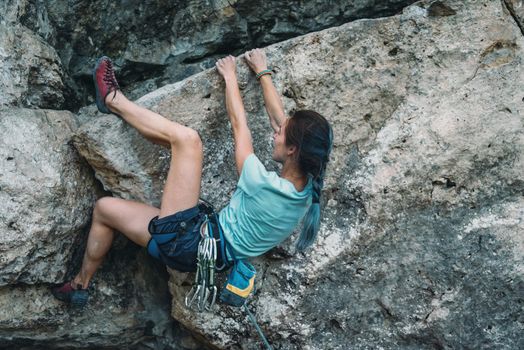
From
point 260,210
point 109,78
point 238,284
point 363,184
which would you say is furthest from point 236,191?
point 109,78

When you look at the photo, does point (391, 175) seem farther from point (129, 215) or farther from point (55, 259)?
point (55, 259)

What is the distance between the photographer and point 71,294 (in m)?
4.36

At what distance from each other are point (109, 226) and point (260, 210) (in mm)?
1097

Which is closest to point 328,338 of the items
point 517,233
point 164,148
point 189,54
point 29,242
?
point 517,233

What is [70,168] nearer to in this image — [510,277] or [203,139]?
[203,139]

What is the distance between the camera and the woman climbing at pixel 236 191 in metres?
3.67

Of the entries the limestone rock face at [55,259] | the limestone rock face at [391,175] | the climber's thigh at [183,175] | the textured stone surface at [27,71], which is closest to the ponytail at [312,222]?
the limestone rock face at [391,175]

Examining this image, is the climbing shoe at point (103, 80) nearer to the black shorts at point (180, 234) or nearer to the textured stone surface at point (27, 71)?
the textured stone surface at point (27, 71)

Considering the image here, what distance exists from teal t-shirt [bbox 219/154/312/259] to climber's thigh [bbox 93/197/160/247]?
0.47 metres

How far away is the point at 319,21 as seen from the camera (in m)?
5.12

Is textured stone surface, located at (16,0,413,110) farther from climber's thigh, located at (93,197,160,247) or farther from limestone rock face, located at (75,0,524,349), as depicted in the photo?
climber's thigh, located at (93,197,160,247)

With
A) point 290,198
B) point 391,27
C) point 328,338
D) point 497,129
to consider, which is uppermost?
point 391,27

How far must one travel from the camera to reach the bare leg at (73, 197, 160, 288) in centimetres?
404

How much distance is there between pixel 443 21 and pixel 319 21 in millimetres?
1163
